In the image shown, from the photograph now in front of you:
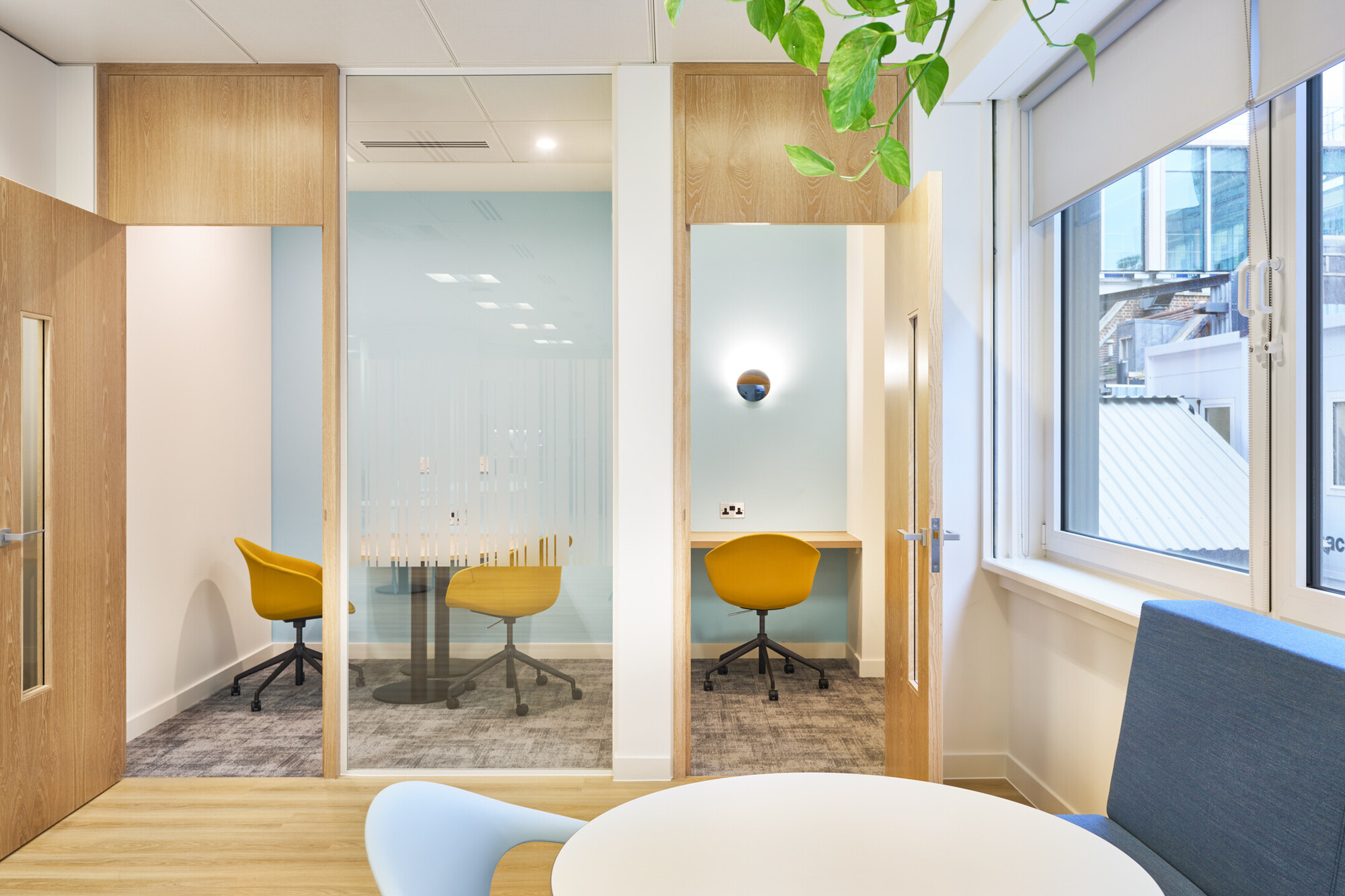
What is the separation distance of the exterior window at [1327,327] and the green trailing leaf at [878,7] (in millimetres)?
1513

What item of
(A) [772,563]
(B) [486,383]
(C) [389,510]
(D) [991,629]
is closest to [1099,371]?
(D) [991,629]

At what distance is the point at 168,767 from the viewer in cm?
295

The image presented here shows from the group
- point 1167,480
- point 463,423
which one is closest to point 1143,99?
point 1167,480

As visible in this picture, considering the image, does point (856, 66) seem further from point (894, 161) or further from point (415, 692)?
point (415, 692)

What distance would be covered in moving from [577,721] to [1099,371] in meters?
2.19

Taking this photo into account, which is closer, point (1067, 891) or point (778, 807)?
point (1067, 891)

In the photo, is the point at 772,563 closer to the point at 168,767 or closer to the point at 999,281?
the point at 999,281

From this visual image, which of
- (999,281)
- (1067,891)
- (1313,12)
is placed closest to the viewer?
(1067,891)

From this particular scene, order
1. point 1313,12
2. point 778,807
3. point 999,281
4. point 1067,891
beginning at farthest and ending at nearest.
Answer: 1. point 999,281
2. point 1313,12
3. point 778,807
4. point 1067,891

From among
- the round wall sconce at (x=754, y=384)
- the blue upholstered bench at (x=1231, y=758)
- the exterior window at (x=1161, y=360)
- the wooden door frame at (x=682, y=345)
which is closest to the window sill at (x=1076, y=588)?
the exterior window at (x=1161, y=360)

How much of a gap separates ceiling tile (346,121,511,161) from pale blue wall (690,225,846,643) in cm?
178

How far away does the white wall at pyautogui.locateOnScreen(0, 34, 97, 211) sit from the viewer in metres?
2.60

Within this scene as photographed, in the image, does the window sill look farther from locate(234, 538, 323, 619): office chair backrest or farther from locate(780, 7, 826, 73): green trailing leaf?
locate(234, 538, 323, 619): office chair backrest

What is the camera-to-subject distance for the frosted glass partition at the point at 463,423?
290cm
